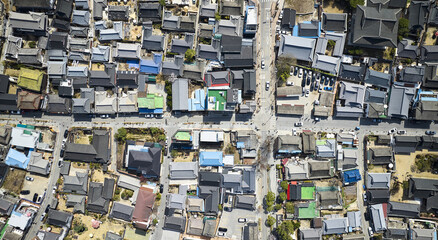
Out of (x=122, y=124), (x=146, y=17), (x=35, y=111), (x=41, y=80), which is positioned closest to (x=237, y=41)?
(x=146, y=17)

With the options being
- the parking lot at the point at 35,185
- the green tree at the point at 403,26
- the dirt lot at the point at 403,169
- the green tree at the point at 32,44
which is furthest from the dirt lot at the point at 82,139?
the green tree at the point at 403,26

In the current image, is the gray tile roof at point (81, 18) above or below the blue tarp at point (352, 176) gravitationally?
above

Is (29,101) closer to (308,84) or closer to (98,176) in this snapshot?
(98,176)

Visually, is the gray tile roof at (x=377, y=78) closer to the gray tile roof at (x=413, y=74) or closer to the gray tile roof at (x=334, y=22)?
the gray tile roof at (x=413, y=74)

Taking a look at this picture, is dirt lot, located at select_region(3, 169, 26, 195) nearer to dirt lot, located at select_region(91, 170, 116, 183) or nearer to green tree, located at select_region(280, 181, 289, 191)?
dirt lot, located at select_region(91, 170, 116, 183)

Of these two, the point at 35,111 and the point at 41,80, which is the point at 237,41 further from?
the point at 35,111

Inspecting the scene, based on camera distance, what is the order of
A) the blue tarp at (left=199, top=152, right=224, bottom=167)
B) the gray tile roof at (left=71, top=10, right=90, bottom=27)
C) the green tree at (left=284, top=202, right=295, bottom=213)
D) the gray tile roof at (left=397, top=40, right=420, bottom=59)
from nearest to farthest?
1. the gray tile roof at (left=71, top=10, right=90, bottom=27)
2. the green tree at (left=284, top=202, right=295, bottom=213)
3. the blue tarp at (left=199, top=152, right=224, bottom=167)
4. the gray tile roof at (left=397, top=40, right=420, bottom=59)

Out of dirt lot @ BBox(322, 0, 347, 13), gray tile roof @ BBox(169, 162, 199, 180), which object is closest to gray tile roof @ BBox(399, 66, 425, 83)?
dirt lot @ BBox(322, 0, 347, 13)
